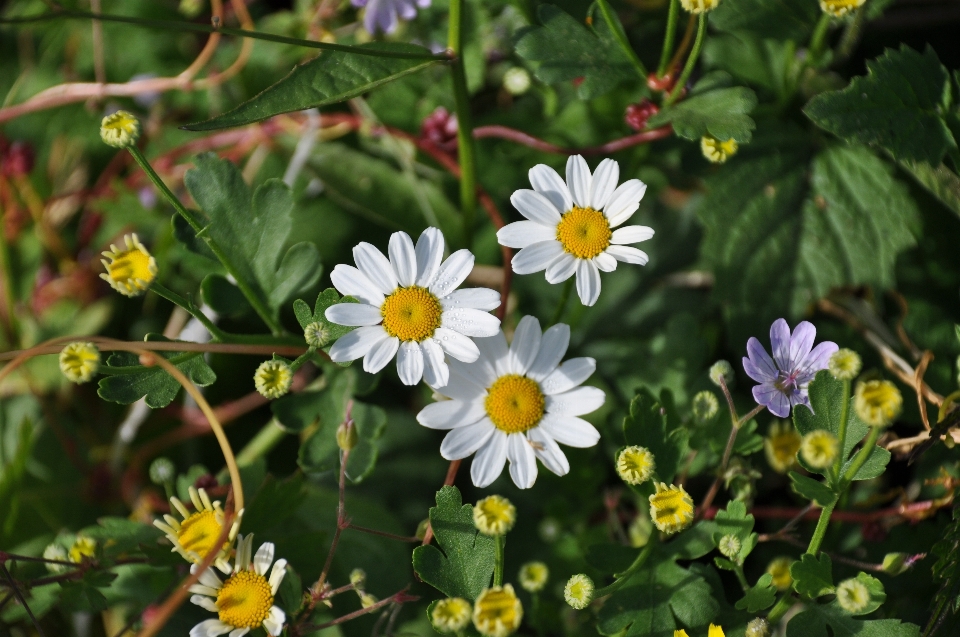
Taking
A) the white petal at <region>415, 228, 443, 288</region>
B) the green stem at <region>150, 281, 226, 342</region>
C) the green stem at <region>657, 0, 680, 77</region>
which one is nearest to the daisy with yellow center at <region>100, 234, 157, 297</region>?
the green stem at <region>150, 281, 226, 342</region>

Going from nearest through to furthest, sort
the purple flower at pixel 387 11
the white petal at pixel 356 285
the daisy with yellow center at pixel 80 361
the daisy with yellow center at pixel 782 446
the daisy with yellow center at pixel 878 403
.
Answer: the daisy with yellow center at pixel 878 403
the daisy with yellow center at pixel 80 361
the white petal at pixel 356 285
the daisy with yellow center at pixel 782 446
the purple flower at pixel 387 11

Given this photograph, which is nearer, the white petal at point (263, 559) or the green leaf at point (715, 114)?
the white petal at point (263, 559)

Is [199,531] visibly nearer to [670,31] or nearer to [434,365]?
[434,365]

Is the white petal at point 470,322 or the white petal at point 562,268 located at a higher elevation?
the white petal at point 562,268

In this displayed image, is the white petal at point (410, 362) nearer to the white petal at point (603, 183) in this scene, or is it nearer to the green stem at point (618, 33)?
the white petal at point (603, 183)

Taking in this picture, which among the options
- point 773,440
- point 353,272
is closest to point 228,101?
point 353,272

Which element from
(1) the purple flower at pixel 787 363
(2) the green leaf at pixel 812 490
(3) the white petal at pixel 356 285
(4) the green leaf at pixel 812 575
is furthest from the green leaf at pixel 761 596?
(3) the white petal at pixel 356 285

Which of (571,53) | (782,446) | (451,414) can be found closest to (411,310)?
(451,414)
